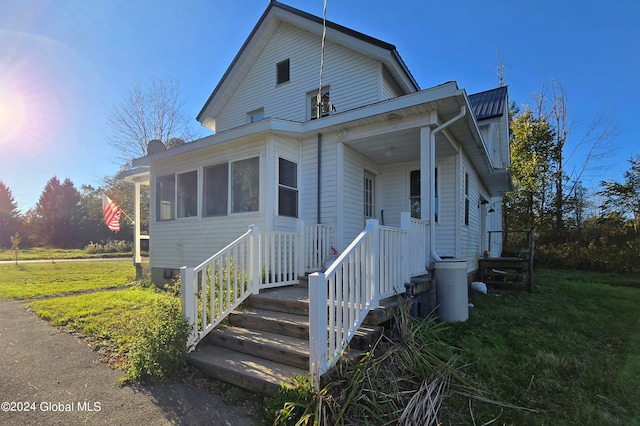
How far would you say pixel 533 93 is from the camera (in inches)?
784

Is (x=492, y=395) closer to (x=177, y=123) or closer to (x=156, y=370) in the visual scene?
(x=156, y=370)

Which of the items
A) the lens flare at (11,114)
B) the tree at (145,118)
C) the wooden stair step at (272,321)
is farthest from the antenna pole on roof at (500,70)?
the lens flare at (11,114)

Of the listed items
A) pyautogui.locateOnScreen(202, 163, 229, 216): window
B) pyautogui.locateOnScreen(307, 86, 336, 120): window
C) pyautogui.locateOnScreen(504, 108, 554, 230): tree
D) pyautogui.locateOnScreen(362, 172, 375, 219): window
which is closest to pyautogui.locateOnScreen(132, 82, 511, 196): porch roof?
pyautogui.locateOnScreen(362, 172, 375, 219): window

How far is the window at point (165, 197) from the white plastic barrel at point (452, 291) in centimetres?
630

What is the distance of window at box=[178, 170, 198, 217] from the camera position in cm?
741

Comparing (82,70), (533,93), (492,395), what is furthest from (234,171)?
(533,93)

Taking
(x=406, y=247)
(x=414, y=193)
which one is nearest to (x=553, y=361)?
(x=406, y=247)

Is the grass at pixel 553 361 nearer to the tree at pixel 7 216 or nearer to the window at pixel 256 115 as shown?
the window at pixel 256 115

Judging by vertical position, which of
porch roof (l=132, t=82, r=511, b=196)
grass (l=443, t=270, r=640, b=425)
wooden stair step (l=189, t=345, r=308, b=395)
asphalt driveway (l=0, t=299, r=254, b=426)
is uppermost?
porch roof (l=132, t=82, r=511, b=196)

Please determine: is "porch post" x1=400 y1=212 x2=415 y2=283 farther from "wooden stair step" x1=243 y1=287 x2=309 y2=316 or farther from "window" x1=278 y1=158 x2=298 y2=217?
"window" x1=278 y1=158 x2=298 y2=217

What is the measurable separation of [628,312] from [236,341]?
270 inches

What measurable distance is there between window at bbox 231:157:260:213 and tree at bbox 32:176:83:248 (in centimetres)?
3245

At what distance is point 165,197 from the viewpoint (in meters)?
8.16

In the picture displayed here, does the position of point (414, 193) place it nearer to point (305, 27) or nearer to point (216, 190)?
point (216, 190)
